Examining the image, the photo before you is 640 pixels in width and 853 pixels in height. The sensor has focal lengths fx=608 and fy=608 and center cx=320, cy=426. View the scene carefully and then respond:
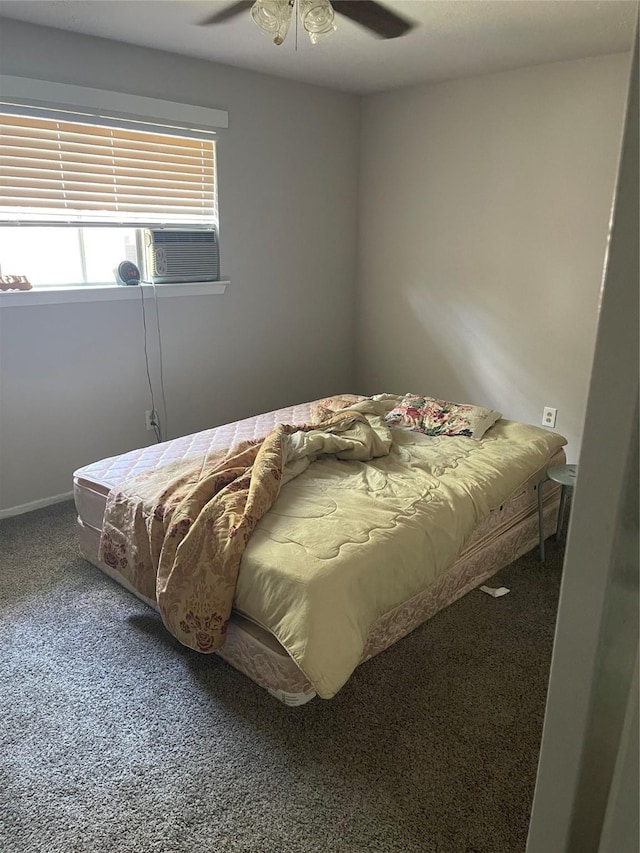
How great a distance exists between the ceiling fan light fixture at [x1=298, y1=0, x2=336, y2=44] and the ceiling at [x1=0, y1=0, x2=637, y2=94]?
20.3 inches

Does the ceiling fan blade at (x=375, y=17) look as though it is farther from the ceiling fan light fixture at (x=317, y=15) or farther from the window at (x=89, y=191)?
the window at (x=89, y=191)

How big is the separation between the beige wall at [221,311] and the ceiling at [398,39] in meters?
0.17

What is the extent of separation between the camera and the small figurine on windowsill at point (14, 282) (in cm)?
302

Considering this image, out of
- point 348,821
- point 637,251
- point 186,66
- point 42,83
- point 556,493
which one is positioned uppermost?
point 186,66

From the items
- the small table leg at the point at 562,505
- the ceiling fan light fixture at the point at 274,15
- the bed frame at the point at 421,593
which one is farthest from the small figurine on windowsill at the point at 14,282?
the small table leg at the point at 562,505

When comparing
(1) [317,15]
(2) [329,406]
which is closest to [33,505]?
(2) [329,406]

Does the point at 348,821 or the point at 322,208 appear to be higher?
the point at 322,208

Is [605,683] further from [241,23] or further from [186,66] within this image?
[186,66]

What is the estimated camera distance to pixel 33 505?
3.29 m

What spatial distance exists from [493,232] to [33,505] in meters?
3.14

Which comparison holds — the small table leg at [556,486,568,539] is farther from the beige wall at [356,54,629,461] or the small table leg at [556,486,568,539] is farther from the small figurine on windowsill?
the small figurine on windowsill

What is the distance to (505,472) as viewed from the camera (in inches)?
103

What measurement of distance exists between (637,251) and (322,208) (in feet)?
13.4

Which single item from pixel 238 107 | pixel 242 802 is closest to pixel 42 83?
pixel 238 107
